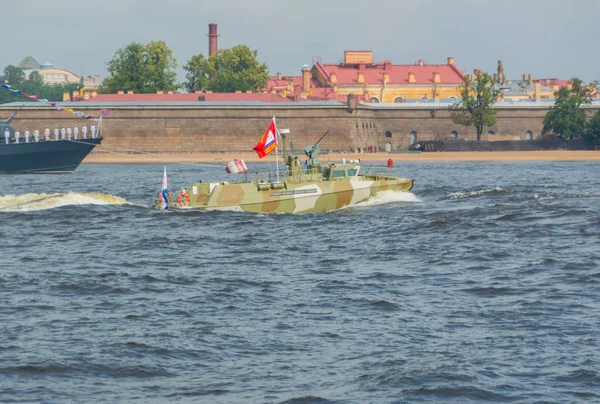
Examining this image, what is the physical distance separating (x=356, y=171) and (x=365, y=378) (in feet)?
79.4

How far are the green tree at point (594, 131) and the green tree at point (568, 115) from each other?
156 centimetres

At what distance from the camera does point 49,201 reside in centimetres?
4497

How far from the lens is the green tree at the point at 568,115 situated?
365 feet

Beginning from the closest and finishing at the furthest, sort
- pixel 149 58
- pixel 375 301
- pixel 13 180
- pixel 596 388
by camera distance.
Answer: pixel 596 388 < pixel 375 301 < pixel 13 180 < pixel 149 58

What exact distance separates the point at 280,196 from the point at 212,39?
109721 mm

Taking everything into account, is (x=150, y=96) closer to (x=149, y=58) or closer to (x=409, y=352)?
(x=149, y=58)

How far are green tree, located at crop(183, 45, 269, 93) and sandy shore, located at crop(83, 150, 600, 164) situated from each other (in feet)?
89.3

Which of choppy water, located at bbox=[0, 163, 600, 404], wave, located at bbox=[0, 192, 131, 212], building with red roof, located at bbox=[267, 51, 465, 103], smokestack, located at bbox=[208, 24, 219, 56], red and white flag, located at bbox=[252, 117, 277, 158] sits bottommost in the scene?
choppy water, located at bbox=[0, 163, 600, 404]

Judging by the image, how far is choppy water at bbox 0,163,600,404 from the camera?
17.5 m

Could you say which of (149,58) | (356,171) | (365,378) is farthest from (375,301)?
(149,58)

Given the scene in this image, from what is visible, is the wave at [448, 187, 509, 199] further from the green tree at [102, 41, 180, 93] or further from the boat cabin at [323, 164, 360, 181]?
the green tree at [102, 41, 180, 93]

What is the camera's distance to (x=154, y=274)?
27641 mm

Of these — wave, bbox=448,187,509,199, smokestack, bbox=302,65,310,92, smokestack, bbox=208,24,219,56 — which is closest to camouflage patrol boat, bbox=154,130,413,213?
wave, bbox=448,187,509,199

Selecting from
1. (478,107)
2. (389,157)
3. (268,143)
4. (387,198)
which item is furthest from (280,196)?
(478,107)
